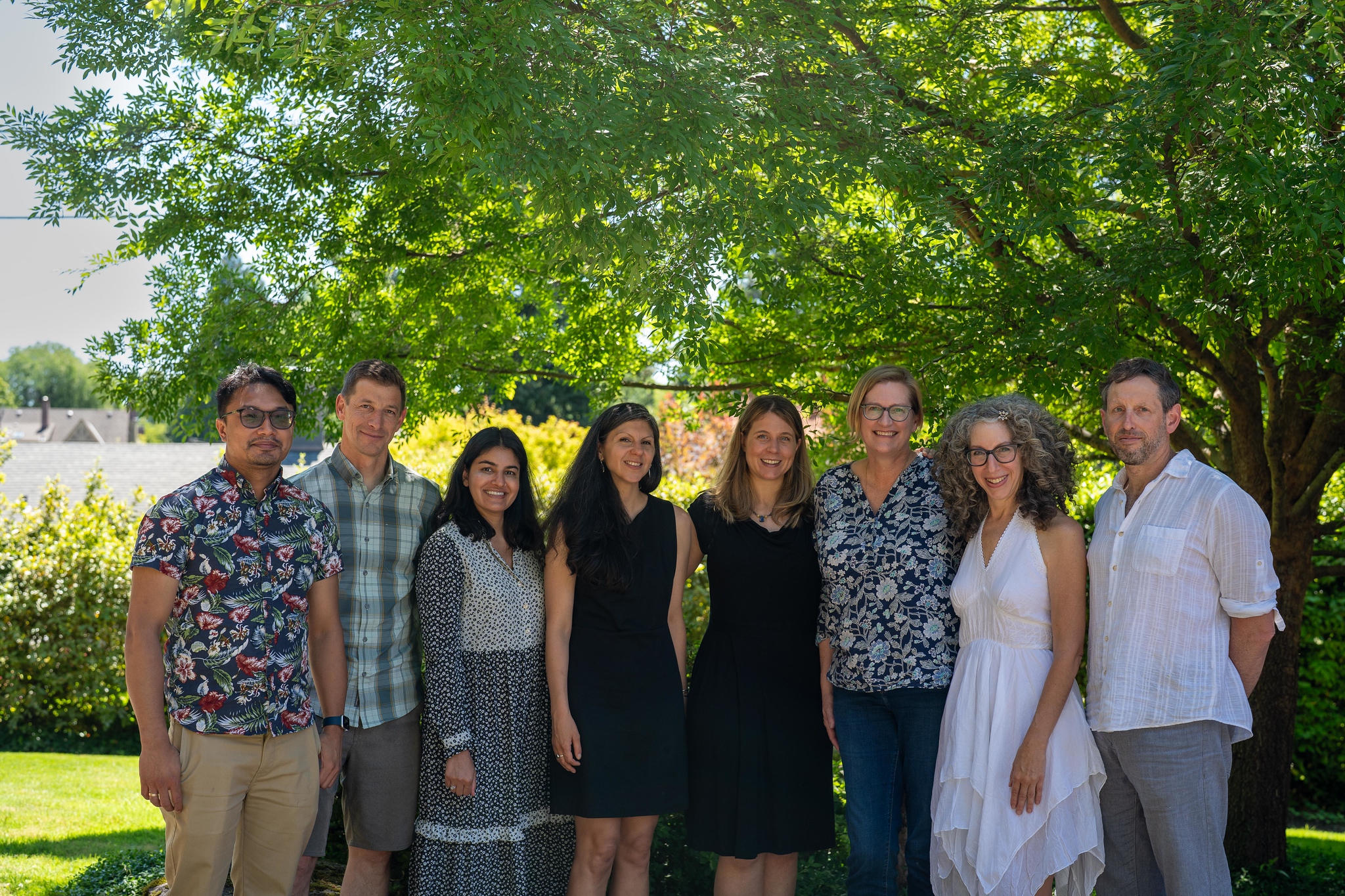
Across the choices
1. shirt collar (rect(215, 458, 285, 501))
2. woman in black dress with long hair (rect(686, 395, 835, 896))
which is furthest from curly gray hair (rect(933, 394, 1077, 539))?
shirt collar (rect(215, 458, 285, 501))

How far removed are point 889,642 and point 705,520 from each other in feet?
2.79

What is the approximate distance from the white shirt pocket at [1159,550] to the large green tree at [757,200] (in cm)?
101

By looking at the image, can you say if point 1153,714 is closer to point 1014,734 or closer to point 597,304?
point 1014,734

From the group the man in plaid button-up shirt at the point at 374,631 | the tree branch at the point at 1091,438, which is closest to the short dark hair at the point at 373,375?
the man in plaid button-up shirt at the point at 374,631

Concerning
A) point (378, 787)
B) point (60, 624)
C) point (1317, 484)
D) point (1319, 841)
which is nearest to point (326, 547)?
point (378, 787)

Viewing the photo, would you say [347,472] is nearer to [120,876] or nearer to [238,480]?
[238,480]

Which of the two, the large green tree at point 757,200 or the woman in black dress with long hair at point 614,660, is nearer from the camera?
the large green tree at point 757,200

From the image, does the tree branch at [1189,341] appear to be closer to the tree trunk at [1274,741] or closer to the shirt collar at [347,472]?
the tree trunk at [1274,741]

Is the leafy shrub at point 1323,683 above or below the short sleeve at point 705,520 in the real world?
below

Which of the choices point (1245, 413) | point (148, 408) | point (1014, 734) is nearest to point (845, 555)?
point (1014, 734)

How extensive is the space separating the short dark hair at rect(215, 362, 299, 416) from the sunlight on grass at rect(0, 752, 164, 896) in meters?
3.44

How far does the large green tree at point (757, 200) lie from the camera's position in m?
3.38

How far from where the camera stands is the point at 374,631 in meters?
3.78

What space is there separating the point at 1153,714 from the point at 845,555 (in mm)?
1065
